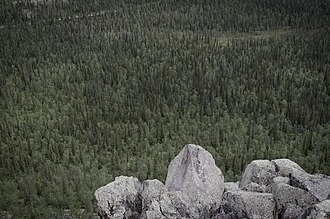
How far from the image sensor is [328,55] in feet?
250

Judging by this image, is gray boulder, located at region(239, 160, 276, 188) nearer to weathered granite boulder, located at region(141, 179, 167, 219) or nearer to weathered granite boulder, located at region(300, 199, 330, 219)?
weathered granite boulder, located at region(300, 199, 330, 219)

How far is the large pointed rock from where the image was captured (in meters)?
23.2

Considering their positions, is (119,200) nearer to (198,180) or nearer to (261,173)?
(198,180)

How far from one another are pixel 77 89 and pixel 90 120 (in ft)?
37.2

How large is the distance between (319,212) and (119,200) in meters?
10.7

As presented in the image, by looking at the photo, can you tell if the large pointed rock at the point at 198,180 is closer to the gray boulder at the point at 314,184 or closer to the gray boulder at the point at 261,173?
the gray boulder at the point at 261,173

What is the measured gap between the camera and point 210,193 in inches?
925

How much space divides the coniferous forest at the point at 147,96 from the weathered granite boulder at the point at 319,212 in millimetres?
22653

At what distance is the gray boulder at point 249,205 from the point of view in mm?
21484

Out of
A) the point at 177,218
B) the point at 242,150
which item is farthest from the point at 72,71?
the point at 177,218

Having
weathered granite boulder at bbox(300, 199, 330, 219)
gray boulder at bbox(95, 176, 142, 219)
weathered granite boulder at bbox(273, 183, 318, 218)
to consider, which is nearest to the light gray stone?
gray boulder at bbox(95, 176, 142, 219)

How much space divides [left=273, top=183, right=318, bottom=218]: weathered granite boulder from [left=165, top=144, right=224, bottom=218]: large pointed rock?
3.50 metres

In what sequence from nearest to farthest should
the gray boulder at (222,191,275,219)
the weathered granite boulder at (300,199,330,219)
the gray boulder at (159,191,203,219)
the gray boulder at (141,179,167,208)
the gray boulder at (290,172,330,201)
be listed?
1. the weathered granite boulder at (300,199,330,219)
2. the gray boulder at (290,172,330,201)
3. the gray boulder at (222,191,275,219)
4. the gray boulder at (159,191,203,219)
5. the gray boulder at (141,179,167,208)

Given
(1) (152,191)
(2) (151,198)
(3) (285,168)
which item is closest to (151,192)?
(1) (152,191)
